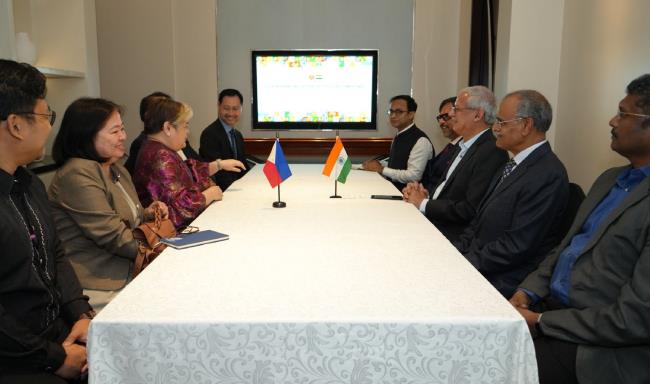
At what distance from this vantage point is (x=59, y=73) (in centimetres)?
395

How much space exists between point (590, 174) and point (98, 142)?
7.94 ft

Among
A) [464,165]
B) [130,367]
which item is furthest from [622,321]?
[464,165]

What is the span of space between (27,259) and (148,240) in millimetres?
621

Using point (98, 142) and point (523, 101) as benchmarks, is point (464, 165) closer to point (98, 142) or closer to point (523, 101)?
point (523, 101)

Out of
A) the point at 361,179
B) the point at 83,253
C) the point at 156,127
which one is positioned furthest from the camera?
the point at 361,179

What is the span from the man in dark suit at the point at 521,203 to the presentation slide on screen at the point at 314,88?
147 inches

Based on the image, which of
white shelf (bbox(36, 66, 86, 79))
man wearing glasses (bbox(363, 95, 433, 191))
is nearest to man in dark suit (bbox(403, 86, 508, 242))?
man wearing glasses (bbox(363, 95, 433, 191))

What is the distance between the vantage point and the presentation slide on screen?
5.98m

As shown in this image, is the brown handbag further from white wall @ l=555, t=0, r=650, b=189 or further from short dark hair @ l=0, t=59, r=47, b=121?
white wall @ l=555, t=0, r=650, b=189

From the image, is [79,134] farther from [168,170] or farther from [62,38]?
[62,38]

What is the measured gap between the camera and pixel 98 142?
2111 millimetres

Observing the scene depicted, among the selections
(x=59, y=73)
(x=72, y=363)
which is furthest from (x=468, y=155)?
(x=59, y=73)

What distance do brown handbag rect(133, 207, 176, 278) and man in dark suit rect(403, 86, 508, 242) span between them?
130 centimetres

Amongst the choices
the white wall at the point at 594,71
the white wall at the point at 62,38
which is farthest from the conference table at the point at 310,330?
the white wall at the point at 62,38
